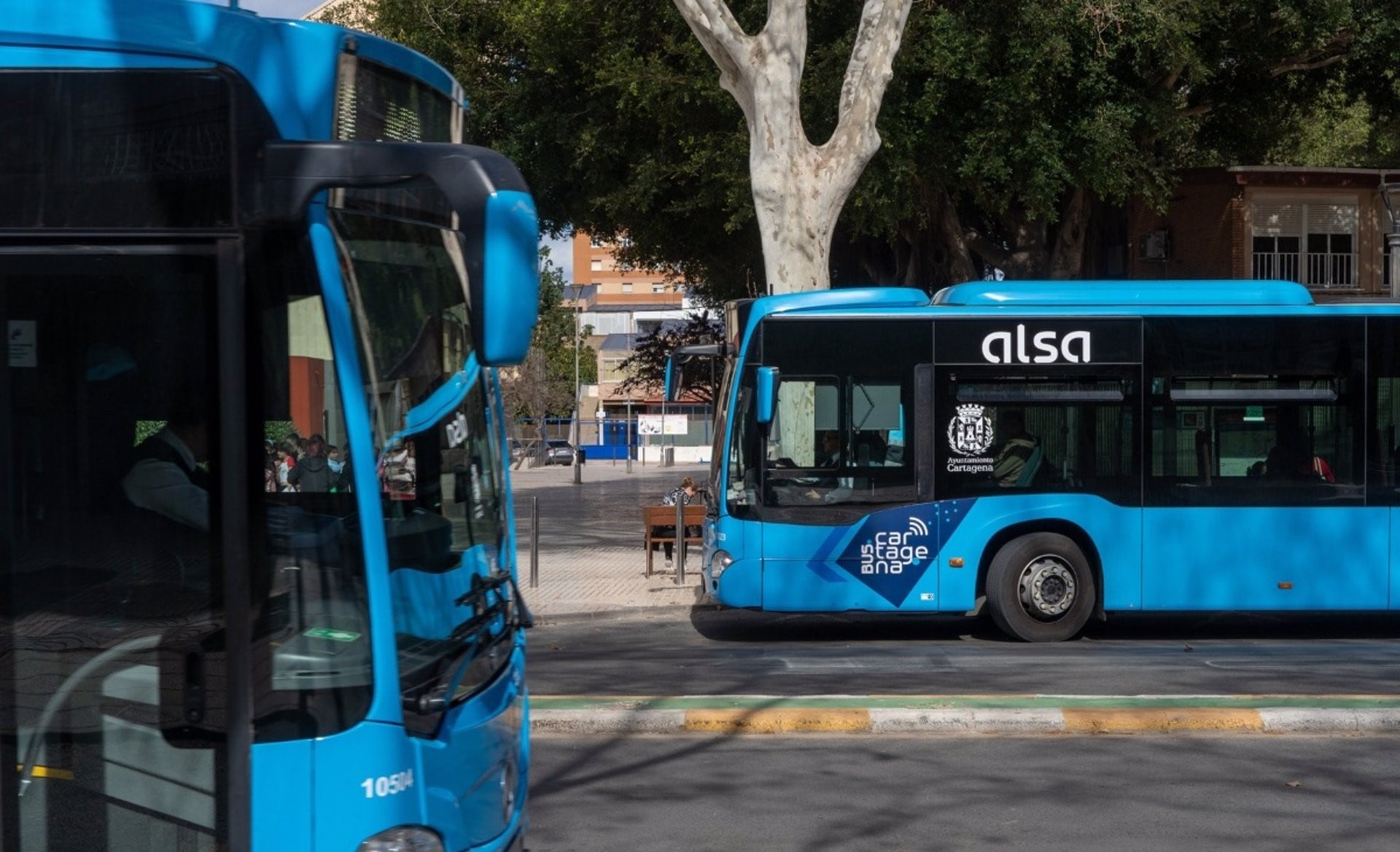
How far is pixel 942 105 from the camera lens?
66.9 ft

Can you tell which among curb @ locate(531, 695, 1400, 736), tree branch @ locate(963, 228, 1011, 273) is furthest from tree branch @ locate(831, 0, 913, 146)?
tree branch @ locate(963, 228, 1011, 273)

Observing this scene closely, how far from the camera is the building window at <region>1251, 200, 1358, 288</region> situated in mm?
32094

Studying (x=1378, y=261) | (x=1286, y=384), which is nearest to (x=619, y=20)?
(x=1286, y=384)

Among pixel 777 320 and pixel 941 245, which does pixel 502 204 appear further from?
pixel 941 245

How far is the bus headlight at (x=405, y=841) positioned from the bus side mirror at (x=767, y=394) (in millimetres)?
8911

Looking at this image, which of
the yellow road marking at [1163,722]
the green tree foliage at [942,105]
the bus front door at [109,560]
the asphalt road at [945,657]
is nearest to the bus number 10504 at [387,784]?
the bus front door at [109,560]

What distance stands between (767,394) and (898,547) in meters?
1.70

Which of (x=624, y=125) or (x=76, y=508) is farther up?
(x=624, y=125)

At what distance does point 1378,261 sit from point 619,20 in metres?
19.1

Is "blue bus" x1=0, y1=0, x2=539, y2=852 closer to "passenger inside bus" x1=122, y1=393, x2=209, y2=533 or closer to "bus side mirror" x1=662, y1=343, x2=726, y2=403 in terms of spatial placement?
"passenger inside bus" x1=122, y1=393, x2=209, y2=533

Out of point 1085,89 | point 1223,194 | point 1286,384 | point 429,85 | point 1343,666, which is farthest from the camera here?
point 1223,194

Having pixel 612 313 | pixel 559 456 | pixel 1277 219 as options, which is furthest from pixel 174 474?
pixel 612 313

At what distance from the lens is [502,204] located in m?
3.10

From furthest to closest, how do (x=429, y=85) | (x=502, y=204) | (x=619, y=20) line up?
(x=619, y=20), (x=429, y=85), (x=502, y=204)
